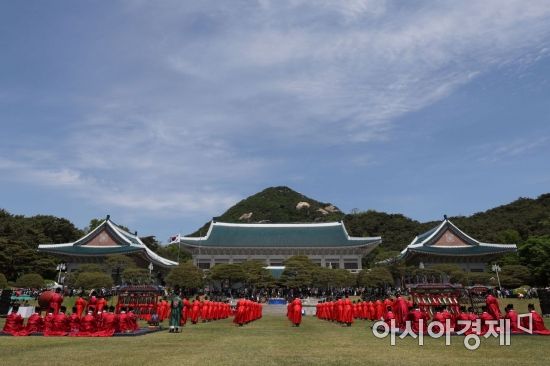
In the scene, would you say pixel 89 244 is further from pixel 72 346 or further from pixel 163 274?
pixel 72 346

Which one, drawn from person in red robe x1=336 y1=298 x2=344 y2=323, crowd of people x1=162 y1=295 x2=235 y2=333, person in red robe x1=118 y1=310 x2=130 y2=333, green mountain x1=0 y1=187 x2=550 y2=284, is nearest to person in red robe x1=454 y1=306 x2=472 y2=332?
person in red robe x1=336 y1=298 x2=344 y2=323

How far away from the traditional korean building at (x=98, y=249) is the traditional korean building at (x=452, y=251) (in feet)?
96.9

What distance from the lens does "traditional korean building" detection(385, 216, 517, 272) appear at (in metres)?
49.4

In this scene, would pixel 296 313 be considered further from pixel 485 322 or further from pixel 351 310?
pixel 485 322

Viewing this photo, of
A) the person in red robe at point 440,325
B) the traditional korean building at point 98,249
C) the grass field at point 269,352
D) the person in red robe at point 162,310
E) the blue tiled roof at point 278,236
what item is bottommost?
the person in red robe at point 162,310

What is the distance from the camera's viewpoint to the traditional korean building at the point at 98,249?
158 feet

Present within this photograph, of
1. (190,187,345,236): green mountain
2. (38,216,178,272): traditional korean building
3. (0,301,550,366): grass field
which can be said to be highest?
(190,187,345,236): green mountain

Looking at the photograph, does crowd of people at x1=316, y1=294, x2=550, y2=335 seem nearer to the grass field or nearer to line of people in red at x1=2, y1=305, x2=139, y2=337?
the grass field

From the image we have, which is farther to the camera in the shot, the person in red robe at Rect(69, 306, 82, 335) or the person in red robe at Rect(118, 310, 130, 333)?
the person in red robe at Rect(118, 310, 130, 333)

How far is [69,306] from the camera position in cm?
3209

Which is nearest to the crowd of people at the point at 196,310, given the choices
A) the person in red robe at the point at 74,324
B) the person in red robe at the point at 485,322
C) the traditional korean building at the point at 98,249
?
the person in red robe at the point at 74,324

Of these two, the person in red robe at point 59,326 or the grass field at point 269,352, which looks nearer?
the grass field at point 269,352

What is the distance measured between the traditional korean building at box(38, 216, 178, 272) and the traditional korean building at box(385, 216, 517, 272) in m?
29.5

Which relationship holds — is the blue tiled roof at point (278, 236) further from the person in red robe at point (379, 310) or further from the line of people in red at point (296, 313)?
the line of people in red at point (296, 313)
